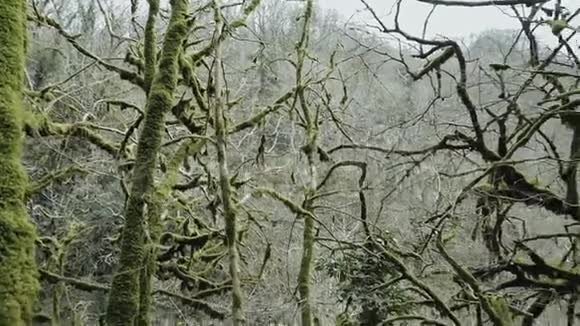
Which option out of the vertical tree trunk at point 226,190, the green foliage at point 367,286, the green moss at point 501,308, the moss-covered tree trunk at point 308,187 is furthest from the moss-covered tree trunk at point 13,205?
the green foliage at point 367,286

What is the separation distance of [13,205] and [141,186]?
3.24 ft

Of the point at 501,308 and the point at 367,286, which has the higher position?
the point at 367,286

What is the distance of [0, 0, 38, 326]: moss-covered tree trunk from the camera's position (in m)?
2.39

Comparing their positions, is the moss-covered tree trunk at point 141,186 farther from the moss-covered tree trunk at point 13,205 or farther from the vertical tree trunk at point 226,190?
the moss-covered tree trunk at point 13,205

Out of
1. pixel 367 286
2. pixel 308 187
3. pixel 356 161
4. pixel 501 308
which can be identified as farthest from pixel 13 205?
pixel 367 286

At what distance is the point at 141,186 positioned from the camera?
3398 millimetres

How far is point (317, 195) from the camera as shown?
5605 mm

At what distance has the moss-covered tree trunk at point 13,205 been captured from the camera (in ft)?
7.84

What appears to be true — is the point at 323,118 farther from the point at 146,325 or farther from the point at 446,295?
the point at 146,325

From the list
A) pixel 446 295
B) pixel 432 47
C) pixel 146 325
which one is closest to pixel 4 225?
pixel 146 325

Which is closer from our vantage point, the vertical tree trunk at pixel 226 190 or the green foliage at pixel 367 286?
the vertical tree trunk at pixel 226 190

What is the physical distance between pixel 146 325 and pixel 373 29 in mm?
2732

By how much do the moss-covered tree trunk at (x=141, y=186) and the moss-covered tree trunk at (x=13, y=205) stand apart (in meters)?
0.77

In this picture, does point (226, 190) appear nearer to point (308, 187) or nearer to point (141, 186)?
point (141, 186)
